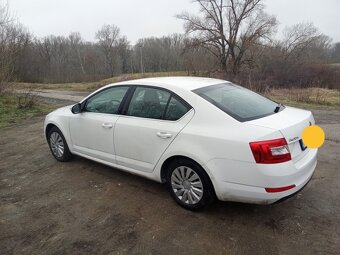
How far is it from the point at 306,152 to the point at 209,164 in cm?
107

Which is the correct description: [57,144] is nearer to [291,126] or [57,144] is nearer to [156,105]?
[156,105]

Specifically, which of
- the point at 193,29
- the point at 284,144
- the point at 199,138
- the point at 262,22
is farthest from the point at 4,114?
the point at 262,22

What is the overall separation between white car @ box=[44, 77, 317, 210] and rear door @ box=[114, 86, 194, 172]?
Result: 12 millimetres

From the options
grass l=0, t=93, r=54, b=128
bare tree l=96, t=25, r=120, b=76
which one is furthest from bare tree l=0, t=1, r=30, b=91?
bare tree l=96, t=25, r=120, b=76

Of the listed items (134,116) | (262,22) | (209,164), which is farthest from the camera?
(262,22)

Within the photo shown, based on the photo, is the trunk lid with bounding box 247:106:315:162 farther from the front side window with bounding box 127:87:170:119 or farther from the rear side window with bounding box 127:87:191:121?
the front side window with bounding box 127:87:170:119

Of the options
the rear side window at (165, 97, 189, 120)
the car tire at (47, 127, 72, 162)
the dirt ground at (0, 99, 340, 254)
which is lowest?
the dirt ground at (0, 99, 340, 254)

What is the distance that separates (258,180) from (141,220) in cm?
137

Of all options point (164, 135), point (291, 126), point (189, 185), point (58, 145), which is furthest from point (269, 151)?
point (58, 145)

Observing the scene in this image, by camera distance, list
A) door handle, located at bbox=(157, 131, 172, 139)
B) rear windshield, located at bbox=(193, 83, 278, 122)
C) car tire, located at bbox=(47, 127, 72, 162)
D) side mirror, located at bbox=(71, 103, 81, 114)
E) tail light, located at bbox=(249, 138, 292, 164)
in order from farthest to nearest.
Result: 1. car tire, located at bbox=(47, 127, 72, 162)
2. side mirror, located at bbox=(71, 103, 81, 114)
3. door handle, located at bbox=(157, 131, 172, 139)
4. rear windshield, located at bbox=(193, 83, 278, 122)
5. tail light, located at bbox=(249, 138, 292, 164)

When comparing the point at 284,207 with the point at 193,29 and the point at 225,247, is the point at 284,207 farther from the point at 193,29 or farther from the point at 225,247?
the point at 193,29

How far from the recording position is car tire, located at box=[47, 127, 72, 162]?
497 centimetres

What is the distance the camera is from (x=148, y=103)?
372cm

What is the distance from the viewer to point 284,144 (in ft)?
9.04
